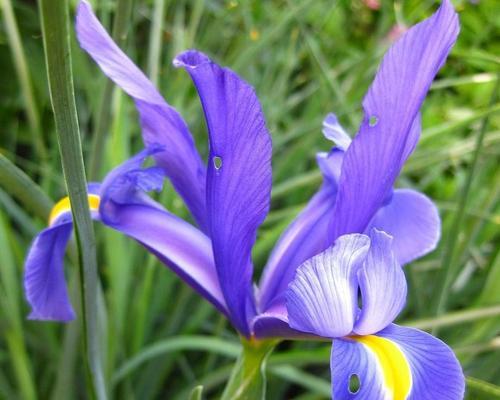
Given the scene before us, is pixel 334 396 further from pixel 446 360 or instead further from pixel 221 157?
pixel 221 157

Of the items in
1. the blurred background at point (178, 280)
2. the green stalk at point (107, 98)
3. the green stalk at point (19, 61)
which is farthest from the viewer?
the green stalk at point (19, 61)

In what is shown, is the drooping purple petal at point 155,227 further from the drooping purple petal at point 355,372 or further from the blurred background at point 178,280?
the drooping purple petal at point 355,372

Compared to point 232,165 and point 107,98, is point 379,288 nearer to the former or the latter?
point 232,165

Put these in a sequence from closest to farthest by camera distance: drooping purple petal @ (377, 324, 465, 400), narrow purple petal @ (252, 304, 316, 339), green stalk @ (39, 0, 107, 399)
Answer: green stalk @ (39, 0, 107, 399), drooping purple petal @ (377, 324, 465, 400), narrow purple petal @ (252, 304, 316, 339)

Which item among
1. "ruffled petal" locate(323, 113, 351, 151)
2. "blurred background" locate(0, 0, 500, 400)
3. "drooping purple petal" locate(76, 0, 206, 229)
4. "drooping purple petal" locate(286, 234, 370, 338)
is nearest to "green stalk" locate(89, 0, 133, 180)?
"blurred background" locate(0, 0, 500, 400)

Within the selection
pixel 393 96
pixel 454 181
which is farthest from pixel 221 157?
pixel 454 181

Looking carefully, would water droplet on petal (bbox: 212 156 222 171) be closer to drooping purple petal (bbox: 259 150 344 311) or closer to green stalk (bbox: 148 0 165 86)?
drooping purple petal (bbox: 259 150 344 311)

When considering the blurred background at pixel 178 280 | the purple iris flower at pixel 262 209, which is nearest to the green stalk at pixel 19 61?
the blurred background at pixel 178 280
